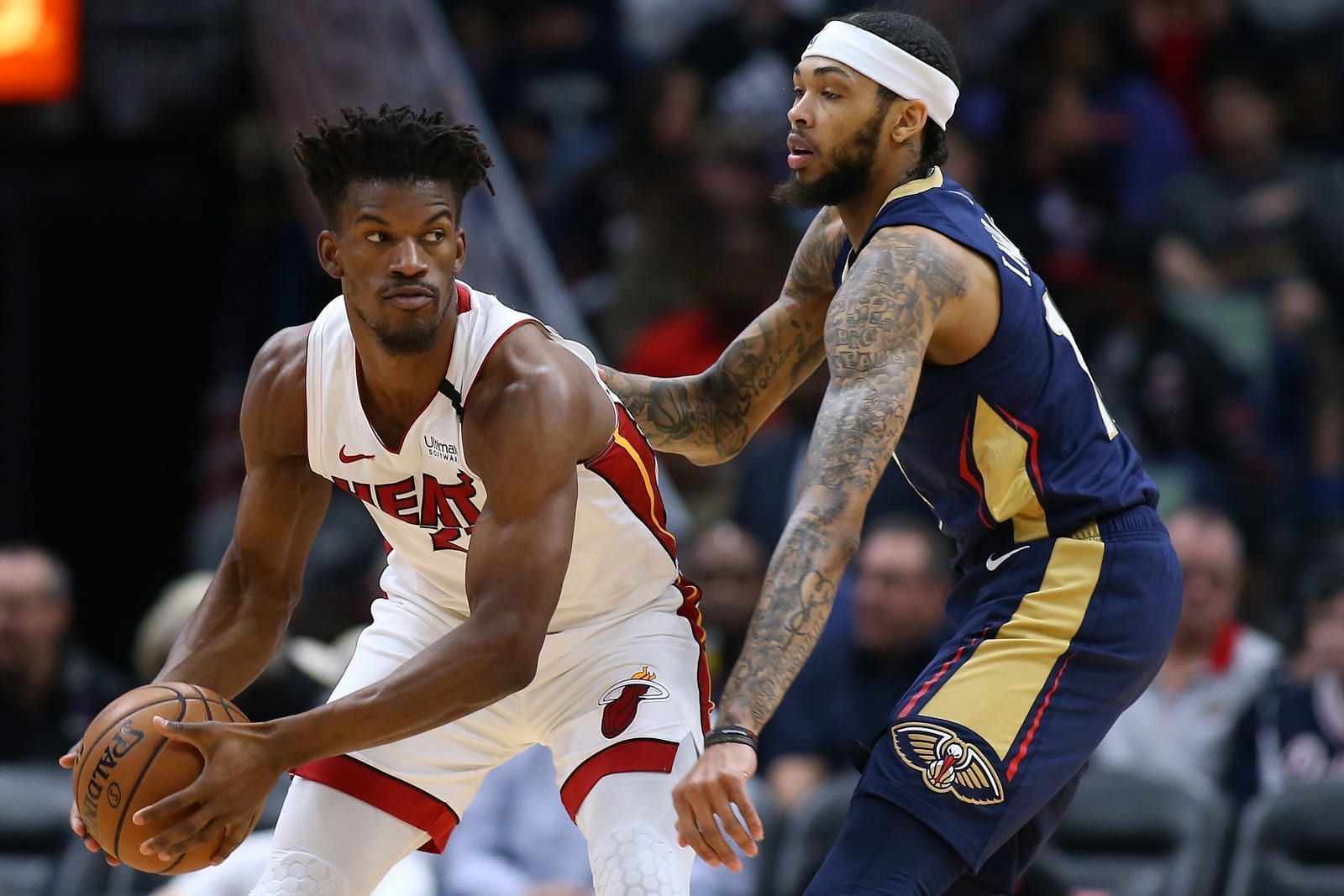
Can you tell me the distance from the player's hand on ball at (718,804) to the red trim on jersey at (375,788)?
995 mm

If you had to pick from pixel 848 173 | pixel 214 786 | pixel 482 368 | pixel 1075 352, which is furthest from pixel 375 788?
pixel 1075 352

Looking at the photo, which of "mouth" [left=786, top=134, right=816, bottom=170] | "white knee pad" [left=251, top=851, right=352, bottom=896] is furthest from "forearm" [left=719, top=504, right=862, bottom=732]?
"white knee pad" [left=251, top=851, right=352, bottom=896]

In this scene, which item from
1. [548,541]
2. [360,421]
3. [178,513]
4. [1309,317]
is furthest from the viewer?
[178,513]

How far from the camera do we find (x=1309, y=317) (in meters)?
8.76

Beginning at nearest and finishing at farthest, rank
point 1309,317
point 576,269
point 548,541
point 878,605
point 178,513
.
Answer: point 548,541
point 878,605
point 1309,317
point 576,269
point 178,513

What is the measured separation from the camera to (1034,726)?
13.7 ft

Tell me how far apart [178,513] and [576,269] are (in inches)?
117

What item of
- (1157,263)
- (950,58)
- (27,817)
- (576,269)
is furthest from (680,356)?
(950,58)

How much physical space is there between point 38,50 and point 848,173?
5.60 metres

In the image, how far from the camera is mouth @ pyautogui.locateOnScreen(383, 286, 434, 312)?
421 centimetres

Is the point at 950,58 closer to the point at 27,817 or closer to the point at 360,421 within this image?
the point at 360,421

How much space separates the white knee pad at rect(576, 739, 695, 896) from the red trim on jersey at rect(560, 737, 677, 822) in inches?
0.6

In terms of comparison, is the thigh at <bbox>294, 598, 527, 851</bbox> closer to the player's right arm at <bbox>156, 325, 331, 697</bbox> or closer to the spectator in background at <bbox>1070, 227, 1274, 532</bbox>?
the player's right arm at <bbox>156, 325, 331, 697</bbox>

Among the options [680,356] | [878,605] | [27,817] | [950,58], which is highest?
[950,58]
